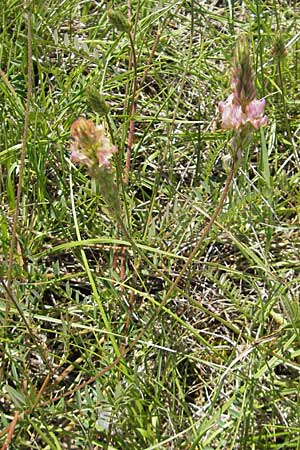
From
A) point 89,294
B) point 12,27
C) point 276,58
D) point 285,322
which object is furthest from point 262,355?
point 12,27

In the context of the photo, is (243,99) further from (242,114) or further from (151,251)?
(151,251)

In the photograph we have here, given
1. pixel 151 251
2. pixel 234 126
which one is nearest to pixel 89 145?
pixel 234 126

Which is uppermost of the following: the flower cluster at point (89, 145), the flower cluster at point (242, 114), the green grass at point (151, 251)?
the flower cluster at point (242, 114)

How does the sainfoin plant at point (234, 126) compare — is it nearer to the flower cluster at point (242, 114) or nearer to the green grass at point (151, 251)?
the flower cluster at point (242, 114)

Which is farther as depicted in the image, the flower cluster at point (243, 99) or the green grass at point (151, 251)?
the green grass at point (151, 251)

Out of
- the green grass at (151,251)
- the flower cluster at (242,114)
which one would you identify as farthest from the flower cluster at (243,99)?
the green grass at (151,251)

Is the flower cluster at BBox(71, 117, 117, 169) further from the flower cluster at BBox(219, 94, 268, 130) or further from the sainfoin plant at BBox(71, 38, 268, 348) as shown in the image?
the flower cluster at BBox(219, 94, 268, 130)

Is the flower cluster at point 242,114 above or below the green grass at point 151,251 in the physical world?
above
